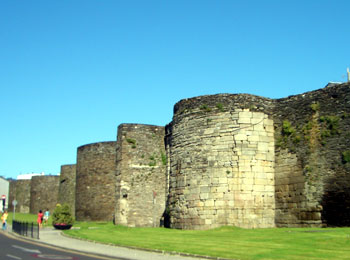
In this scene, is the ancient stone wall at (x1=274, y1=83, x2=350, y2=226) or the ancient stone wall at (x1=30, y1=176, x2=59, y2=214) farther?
the ancient stone wall at (x1=30, y1=176, x2=59, y2=214)

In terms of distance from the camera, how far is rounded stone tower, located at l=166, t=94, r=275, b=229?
23688 millimetres

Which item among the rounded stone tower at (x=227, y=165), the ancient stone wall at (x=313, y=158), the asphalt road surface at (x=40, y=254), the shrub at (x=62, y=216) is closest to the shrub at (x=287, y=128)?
the ancient stone wall at (x=313, y=158)

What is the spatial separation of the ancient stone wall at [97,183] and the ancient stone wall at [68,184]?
8230 mm

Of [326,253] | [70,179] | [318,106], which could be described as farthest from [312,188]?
[70,179]

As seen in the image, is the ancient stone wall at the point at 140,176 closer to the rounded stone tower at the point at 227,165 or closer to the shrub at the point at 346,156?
the rounded stone tower at the point at 227,165

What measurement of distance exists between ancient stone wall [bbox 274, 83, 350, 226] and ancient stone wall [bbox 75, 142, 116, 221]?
1951 centimetres

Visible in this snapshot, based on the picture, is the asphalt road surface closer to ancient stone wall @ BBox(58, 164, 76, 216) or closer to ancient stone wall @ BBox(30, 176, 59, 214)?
ancient stone wall @ BBox(58, 164, 76, 216)

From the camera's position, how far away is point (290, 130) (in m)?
24.1

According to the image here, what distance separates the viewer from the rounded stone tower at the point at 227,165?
77.7 ft

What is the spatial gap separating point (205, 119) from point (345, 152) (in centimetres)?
762

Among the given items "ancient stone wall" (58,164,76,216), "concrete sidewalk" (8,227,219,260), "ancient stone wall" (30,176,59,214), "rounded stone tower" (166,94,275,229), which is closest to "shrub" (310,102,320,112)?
"rounded stone tower" (166,94,275,229)

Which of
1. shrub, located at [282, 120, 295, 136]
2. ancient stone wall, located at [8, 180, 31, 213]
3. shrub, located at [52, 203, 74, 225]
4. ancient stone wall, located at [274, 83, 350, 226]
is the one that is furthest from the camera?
ancient stone wall, located at [8, 180, 31, 213]

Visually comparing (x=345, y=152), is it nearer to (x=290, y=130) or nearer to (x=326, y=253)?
(x=290, y=130)

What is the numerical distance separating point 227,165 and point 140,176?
10583mm
